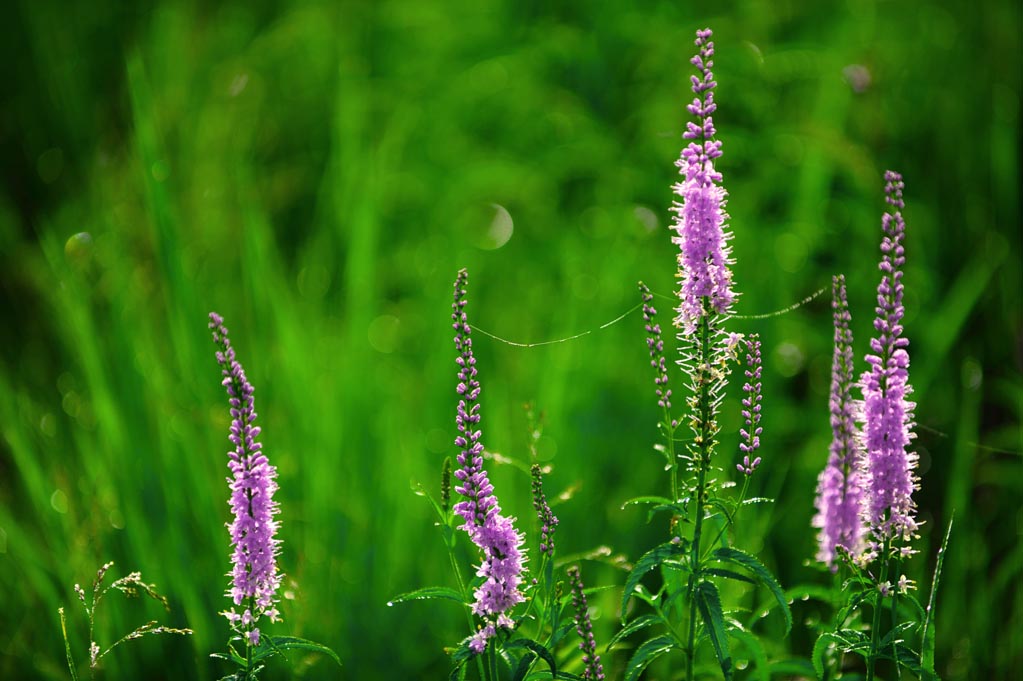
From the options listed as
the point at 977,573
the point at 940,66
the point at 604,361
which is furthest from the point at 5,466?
the point at 940,66

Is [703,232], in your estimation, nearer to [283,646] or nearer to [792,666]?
[792,666]

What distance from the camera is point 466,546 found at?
4027 millimetres

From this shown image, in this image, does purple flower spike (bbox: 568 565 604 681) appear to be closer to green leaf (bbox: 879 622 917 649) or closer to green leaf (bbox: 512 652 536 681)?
green leaf (bbox: 512 652 536 681)

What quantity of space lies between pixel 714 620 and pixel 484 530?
0.53 m

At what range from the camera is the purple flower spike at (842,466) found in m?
2.49

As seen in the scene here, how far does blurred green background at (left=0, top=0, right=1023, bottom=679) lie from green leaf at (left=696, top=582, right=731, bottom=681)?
1.05m

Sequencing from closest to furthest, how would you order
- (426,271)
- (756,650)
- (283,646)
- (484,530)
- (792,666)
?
(484,530) → (283,646) → (756,650) → (792,666) → (426,271)

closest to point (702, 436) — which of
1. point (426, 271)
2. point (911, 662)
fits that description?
point (911, 662)

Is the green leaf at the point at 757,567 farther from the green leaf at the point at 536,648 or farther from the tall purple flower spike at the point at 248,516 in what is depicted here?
the tall purple flower spike at the point at 248,516

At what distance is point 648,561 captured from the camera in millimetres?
2293

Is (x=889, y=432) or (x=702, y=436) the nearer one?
(x=889, y=432)

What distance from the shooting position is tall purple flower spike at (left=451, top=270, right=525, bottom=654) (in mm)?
2199

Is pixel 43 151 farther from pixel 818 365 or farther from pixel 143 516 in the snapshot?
pixel 818 365

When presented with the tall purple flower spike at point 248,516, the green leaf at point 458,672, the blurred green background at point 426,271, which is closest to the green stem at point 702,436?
the green leaf at point 458,672
